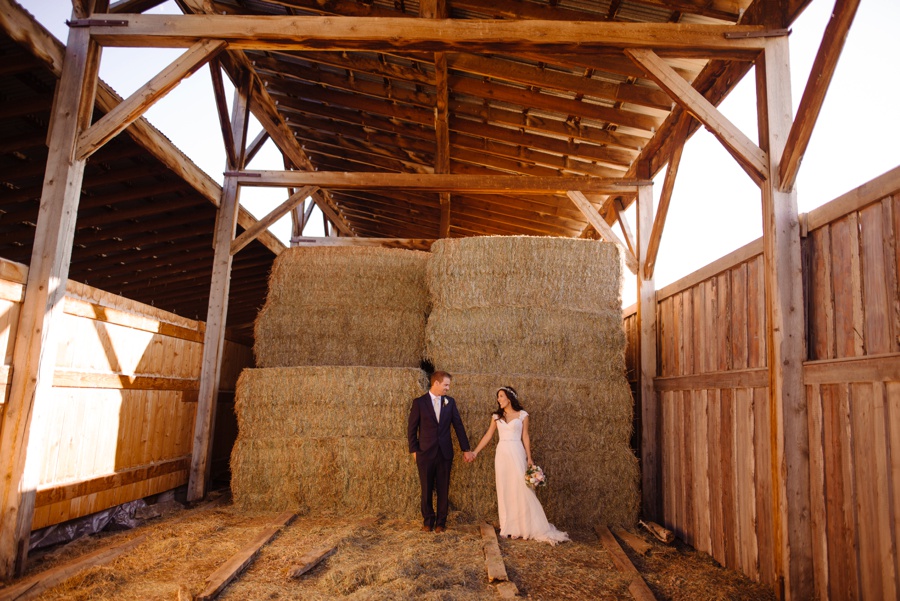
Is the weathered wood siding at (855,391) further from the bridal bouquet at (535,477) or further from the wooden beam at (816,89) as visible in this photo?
the bridal bouquet at (535,477)

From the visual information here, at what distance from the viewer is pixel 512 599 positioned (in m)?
3.88

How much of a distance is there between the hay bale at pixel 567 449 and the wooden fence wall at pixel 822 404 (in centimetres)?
61

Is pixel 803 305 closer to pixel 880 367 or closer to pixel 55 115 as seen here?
pixel 880 367

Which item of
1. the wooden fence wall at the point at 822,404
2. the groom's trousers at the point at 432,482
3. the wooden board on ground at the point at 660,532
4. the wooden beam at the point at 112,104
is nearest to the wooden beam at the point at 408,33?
the wooden beam at the point at 112,104

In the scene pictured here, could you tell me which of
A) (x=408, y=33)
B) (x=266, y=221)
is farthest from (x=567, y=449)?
(x=266, y=221)

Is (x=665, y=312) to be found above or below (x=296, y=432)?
above

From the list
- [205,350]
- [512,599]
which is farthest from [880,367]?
[205,350]

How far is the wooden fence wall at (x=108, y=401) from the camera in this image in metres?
4.80

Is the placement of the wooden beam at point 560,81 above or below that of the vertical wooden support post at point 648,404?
above

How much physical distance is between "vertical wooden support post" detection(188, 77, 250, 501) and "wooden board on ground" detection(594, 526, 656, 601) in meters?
4.29

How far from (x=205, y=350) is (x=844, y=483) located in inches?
247

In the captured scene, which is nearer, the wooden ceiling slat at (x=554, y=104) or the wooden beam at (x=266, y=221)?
the wooden ceiling slat at (x=554, y=104)

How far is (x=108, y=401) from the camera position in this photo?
5.56 metres

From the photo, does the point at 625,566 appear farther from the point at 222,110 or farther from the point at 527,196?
the point at 222,110
